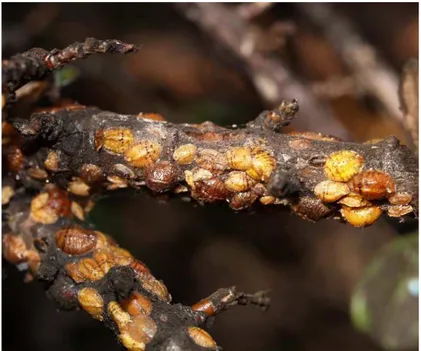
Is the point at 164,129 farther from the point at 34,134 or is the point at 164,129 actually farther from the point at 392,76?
the point at 392,76

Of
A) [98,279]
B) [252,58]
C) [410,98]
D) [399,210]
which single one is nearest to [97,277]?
[98,279]

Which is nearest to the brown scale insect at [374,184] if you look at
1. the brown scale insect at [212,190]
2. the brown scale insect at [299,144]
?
the brown scale insect at [299,144]

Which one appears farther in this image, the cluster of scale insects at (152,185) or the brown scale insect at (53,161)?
the brown scale insect at (53,161)

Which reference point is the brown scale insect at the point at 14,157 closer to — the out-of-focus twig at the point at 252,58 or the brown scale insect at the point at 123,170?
the brown scale insect at the point at 123,170

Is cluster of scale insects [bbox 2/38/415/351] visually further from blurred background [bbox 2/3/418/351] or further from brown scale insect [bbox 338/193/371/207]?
blurred background [bbox 2/3/418/351]

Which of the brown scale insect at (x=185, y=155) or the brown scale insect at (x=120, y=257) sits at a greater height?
the brown scale insect at (x=185, y=155)
